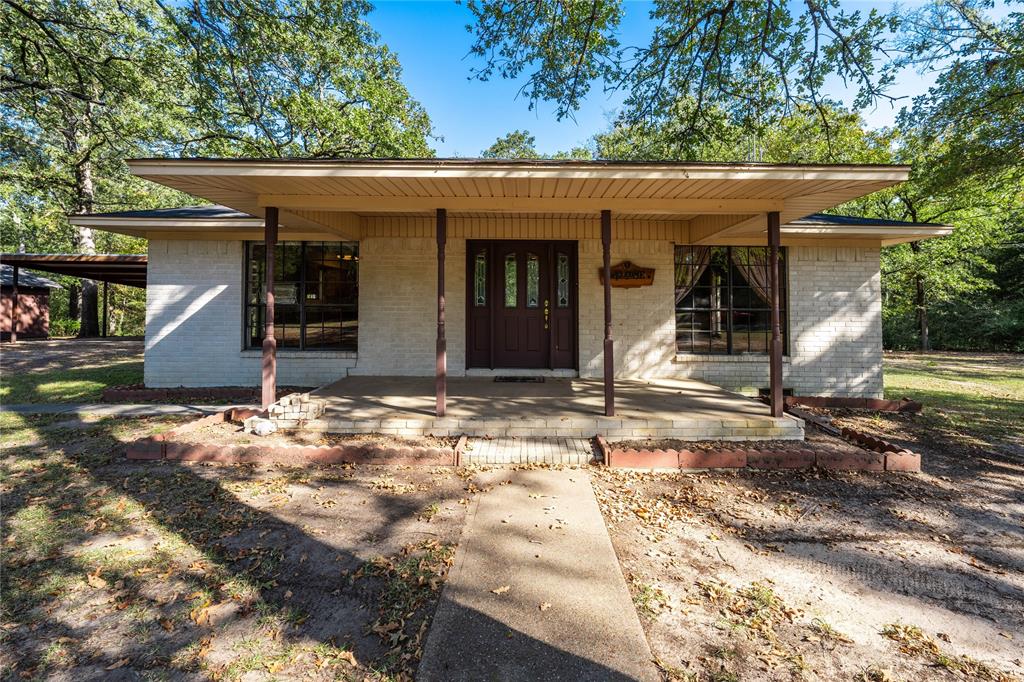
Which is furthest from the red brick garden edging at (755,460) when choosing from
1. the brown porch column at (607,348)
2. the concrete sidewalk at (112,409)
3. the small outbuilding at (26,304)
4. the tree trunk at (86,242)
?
the small outbuilding at (26,304)

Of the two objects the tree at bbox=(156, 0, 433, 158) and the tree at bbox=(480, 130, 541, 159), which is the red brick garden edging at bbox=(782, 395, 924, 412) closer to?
the tree at bbox=(156, 0, 433, 158)

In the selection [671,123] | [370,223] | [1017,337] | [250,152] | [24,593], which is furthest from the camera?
[1017,337]

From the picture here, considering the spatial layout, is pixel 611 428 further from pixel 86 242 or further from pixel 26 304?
pixel 26 304

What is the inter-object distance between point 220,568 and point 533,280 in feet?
19.0

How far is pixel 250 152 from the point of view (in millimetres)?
13773

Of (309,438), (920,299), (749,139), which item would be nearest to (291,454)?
(309,438)

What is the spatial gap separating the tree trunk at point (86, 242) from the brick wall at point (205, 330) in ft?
48.0

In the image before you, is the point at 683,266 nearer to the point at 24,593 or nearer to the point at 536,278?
the point at 536,278

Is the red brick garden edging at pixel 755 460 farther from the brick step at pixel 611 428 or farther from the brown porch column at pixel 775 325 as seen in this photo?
the brown porch column at pixel 775 325

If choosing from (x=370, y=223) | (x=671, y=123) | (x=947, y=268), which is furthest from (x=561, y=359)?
(x=947, y=268)

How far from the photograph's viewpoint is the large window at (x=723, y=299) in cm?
758

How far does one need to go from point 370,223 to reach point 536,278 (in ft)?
9.30

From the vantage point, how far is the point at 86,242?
1889cm

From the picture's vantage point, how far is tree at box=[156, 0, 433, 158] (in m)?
7.82
